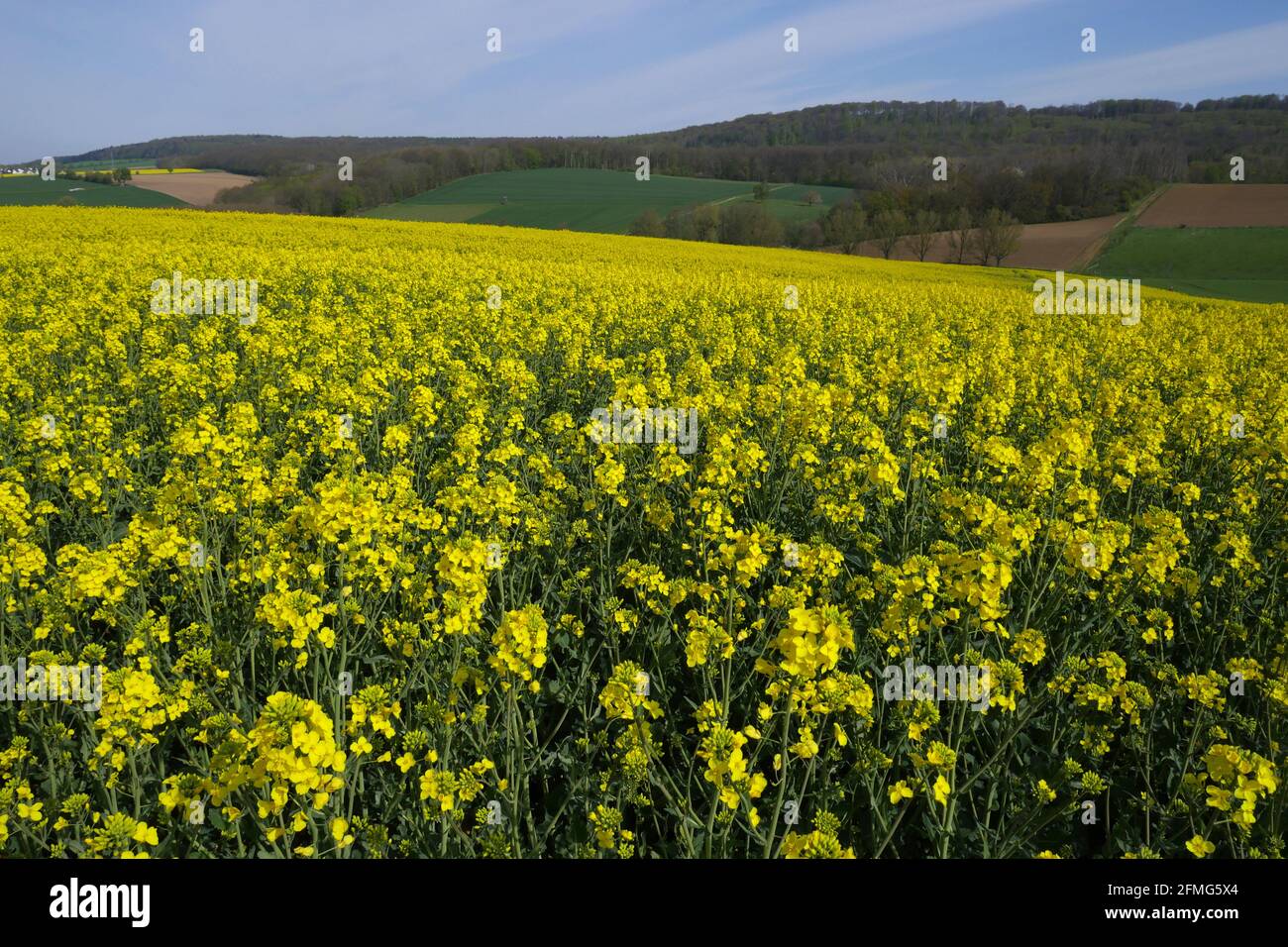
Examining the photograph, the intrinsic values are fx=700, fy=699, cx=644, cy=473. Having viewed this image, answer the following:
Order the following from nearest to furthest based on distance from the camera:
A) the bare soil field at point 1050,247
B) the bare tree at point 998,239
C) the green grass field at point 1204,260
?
the green grass field at point 1204,260 < the bare soil field at point 1050,247 < the bare tree at point 998,239

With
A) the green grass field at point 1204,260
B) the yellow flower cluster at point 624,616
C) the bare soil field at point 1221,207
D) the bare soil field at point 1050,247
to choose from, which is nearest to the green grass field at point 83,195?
the yellow flower cluster at point 624,616

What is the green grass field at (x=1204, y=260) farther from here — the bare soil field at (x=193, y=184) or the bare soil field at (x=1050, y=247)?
the bare soil field at (x=193, y=184)

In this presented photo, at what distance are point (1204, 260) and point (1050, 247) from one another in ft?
34.1

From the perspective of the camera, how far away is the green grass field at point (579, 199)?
63.5 m

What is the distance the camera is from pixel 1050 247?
54938 mm

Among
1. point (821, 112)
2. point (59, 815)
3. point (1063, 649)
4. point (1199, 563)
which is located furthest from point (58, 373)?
point (821, 112)

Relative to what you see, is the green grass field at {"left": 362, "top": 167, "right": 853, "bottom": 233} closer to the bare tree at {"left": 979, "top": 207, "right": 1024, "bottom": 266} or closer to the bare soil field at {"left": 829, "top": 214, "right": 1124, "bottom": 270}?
the bare soil field at {"left": 829, "top": 214, "right": 1124, "bottom": 270}

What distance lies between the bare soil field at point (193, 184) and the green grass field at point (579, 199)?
535 inches

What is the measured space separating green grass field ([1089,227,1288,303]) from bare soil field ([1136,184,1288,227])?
2320 millimetres

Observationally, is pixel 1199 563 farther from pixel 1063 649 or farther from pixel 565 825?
pixel 565 825

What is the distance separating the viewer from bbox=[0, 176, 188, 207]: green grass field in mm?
50156

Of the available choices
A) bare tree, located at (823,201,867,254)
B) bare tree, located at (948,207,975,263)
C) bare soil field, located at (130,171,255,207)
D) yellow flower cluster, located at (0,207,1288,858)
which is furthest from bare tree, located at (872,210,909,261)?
yellow flower cluster, located at (0,207,1288,858)

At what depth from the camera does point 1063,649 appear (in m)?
4.59

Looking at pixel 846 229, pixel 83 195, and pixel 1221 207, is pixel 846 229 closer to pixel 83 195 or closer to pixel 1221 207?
pixel 1221 207
